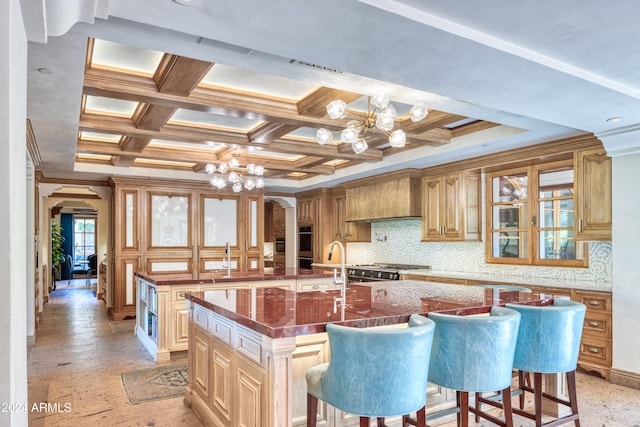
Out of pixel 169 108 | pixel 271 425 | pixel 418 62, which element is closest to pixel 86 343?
pixel 169 108

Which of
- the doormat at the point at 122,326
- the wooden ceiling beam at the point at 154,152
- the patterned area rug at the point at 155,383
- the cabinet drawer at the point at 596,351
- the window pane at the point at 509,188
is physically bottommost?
the doormat at the point at 122,326

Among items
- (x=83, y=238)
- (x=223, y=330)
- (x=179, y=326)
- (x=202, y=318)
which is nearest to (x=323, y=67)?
(x=223, y=330)

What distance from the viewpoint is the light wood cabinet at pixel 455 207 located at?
18.6 feet

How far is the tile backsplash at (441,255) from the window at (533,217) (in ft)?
0.33

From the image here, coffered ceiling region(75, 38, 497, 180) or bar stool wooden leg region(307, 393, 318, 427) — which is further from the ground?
coffered ceiling region(75, 38, 497, 180)

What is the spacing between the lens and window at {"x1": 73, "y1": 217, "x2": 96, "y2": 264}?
1566cm

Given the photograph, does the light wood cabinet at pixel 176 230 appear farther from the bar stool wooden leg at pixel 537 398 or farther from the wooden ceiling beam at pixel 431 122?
the bar stool wooden leg at pixel 537 398

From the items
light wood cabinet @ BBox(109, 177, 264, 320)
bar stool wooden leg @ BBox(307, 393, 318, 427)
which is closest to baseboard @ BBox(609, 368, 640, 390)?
bar stool wooden leg @ BBox(307, 393, 318, 427)

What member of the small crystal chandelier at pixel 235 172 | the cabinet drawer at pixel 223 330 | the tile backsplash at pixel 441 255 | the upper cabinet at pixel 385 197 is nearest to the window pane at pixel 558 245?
the tile backsplash at pixel 441 255

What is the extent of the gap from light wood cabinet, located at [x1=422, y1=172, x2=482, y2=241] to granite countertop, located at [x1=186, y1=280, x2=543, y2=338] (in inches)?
86.5

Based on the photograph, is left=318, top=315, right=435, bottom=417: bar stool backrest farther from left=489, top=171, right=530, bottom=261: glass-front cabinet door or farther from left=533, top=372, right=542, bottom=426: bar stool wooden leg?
left=489, top=171, right=530, bottom=261: glass-front cabinet door

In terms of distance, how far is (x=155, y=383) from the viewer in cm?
393

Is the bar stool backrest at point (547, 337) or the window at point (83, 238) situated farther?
the window at point (83, 238)

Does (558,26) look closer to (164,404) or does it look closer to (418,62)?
(418,62)
